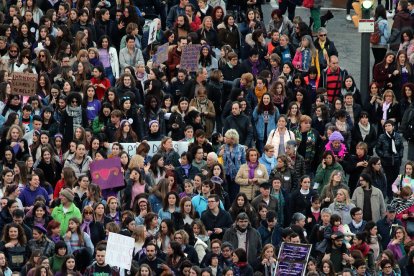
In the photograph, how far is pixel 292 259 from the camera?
103 feet

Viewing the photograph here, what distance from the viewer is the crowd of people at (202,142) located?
31.8 meters

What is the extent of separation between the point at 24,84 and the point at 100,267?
584cm

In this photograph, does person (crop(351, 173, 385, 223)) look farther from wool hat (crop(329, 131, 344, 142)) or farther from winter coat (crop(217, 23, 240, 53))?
winter coat (crop(217, 23, 240, 53))

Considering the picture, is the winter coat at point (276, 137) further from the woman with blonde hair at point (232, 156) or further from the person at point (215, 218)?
the person at point (215, 218)

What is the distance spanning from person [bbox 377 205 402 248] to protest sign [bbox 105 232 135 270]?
4665 millimetres

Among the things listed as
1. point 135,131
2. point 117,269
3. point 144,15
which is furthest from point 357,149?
point 144,15

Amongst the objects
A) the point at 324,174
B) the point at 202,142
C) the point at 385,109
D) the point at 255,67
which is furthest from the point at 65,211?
the point at 255,67

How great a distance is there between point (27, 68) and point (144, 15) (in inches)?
215

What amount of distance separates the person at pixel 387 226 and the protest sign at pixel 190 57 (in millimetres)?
5843

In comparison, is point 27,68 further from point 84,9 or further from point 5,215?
point 5,215

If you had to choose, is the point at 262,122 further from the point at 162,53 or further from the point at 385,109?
the point at 162,53

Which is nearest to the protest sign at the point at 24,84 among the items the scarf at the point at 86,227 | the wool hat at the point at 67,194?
the wool hat at the point at 67,194

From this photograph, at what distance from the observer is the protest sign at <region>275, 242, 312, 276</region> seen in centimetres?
3128

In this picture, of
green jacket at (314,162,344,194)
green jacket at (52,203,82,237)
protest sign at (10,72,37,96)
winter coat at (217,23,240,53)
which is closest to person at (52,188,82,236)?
green jacket at (52,203,82,237)
